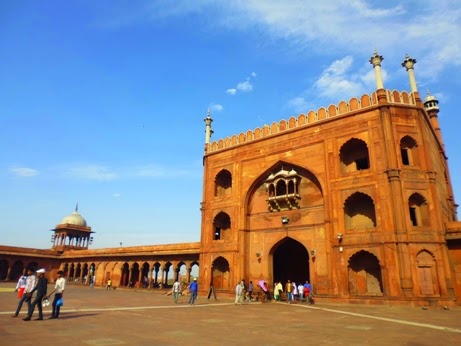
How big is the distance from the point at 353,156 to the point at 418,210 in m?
4.59

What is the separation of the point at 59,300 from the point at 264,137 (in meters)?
16.6

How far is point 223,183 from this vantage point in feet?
85.3

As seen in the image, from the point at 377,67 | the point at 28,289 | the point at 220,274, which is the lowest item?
the point at 28,289

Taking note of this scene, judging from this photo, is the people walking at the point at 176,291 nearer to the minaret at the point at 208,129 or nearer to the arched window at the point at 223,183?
the arched window at the point at 223,183

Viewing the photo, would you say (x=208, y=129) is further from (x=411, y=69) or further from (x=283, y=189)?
(x=411, y=69)

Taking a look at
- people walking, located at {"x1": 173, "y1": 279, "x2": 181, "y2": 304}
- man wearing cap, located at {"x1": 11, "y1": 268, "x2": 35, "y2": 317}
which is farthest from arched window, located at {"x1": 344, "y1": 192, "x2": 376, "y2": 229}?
man wearing cap, located at {"x1": 11, "y1": 268, "x2": 35, "y2": 317}

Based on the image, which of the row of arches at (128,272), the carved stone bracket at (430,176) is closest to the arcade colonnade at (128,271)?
the row of arches at (128,272)

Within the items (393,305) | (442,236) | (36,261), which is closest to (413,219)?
(442,236)

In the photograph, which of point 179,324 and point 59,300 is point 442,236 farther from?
point 59,300

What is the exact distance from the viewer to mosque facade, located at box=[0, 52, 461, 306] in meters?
16.3

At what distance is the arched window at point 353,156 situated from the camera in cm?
1969

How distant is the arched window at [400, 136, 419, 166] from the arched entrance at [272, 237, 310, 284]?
31.0ft

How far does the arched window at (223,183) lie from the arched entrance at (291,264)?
5739 mm

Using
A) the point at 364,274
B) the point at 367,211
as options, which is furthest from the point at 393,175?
the point at 364,274
